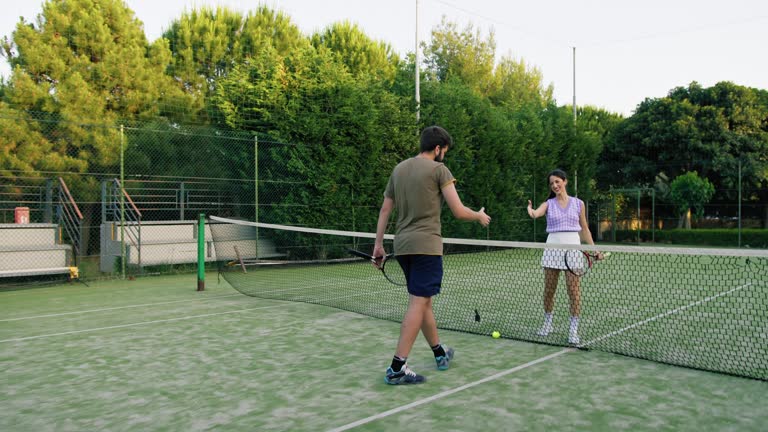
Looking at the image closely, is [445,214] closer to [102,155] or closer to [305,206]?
[305,206]

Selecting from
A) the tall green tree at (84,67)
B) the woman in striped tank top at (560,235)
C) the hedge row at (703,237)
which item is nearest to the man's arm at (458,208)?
the woman in striped tank top at (560,235)

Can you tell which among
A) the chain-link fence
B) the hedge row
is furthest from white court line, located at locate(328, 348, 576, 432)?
the hedge row

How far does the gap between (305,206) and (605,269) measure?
6566mm

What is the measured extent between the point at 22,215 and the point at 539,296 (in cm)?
1004

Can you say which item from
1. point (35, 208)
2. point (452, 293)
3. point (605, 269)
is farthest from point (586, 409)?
point (35, 208)

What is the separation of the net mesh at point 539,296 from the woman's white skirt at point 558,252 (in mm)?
13

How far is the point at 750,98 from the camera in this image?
1331 inches

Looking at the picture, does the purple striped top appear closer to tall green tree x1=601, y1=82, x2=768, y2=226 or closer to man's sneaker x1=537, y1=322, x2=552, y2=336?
man's sneaker x1=537, y1=322, x2=552, y2=336

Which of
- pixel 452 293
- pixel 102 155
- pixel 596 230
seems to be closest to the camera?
pixel 452 293

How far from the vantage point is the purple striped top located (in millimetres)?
6203

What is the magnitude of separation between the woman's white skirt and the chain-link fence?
835 cm

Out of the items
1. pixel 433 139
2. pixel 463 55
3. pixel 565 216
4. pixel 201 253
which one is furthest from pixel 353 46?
pixel 433 139

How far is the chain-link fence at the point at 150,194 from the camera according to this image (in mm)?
12125

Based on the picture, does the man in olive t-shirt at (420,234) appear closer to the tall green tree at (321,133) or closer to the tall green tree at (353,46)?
the tall green tree at (321,133)
